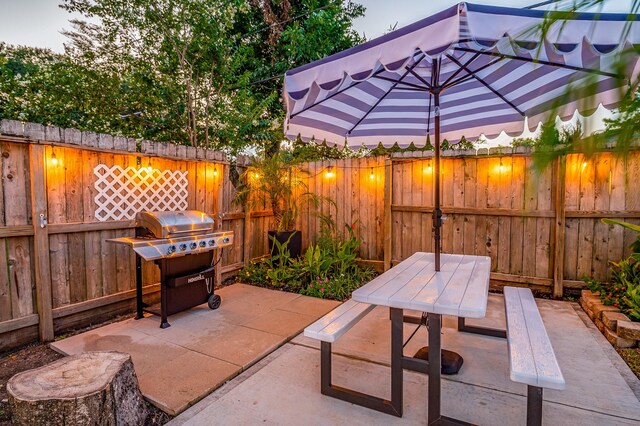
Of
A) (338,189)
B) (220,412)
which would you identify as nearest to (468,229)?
(338,189)

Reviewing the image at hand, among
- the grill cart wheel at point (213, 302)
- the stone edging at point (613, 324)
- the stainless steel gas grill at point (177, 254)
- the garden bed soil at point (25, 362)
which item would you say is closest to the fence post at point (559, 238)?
the stone edging at point (613, 324)

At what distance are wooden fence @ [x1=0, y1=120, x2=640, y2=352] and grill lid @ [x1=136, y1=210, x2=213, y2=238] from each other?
523mm

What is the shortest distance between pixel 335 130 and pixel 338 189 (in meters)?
2.11

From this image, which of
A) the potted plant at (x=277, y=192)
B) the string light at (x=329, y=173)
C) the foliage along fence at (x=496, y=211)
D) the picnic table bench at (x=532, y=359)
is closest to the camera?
the picnic table bench at (x=532, y=359)

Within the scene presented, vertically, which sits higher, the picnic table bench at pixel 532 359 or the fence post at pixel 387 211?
the fence post at pixel 387 211

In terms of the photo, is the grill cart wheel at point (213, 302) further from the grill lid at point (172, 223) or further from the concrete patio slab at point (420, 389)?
the concrete patio slab at point (420, 389)

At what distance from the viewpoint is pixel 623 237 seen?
362 cm

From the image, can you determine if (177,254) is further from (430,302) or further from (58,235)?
(430,302)

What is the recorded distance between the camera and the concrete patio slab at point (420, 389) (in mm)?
1844

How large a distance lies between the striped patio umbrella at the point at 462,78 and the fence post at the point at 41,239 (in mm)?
2146

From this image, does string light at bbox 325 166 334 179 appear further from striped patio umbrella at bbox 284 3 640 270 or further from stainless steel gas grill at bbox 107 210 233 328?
stainless steel gas grill at bbox 107 210 233 328

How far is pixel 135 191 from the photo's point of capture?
347cm

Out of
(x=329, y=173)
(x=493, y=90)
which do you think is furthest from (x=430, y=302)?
(x=329, y=173)

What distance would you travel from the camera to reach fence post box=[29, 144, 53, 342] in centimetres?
268
